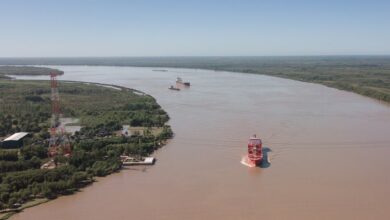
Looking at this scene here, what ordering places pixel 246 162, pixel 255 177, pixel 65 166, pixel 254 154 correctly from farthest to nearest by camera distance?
pixel 254 154 → pixel 246 162 → pixel 65 166 → pixel 255 177

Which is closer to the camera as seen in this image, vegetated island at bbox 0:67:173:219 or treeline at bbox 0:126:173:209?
treeline at bbox 0:126:173:209

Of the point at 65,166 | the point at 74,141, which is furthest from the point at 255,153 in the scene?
the point at 74,141

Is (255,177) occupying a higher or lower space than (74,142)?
lower

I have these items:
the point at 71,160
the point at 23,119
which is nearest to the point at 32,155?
the point at 71,160

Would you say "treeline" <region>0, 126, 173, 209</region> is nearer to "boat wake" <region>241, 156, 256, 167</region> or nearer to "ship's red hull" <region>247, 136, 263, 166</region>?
"boat wake" <region>241, 156, 256, 167</region>

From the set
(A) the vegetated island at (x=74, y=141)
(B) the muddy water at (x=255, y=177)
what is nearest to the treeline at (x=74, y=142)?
(A) the vegetated island at (x=74, y=141)

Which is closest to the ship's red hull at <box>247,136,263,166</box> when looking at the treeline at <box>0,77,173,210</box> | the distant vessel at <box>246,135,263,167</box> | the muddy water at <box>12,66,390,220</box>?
the distant vessel at <box>246,135,263,167</box>

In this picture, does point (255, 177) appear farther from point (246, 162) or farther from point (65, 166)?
point (65, 166)
